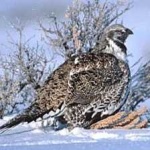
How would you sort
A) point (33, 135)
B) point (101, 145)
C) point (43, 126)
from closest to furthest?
point (101, 145) → point (33, 135) → point (43, 126)

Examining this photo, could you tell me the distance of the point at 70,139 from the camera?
5.12 metres

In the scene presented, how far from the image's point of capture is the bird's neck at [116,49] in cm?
688

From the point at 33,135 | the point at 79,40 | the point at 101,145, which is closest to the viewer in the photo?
the point at 101,145

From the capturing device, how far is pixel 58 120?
6.42 metres

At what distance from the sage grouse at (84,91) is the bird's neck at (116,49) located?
0.06 m

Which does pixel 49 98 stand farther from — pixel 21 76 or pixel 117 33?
pixel 21 76

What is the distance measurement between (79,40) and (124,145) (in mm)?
5844

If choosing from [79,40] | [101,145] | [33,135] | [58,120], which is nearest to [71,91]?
[58,120]

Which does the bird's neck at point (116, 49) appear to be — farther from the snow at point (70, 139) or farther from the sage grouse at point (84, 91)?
the snow at point (70, 139)

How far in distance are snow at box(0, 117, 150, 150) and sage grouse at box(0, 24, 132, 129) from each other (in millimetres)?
318

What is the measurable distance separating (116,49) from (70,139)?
6.54 feet

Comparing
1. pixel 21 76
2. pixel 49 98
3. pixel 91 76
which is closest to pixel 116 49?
pixel 91 76

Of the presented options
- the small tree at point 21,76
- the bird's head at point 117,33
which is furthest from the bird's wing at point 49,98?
the small tree at point 21,76

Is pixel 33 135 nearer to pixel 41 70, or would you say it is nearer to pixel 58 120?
pixel 58 120
